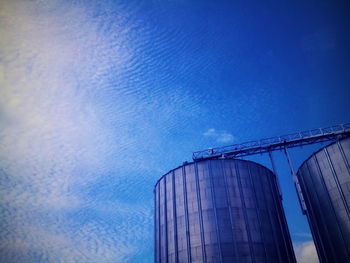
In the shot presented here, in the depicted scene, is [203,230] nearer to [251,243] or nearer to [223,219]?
[223,219]

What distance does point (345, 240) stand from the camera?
20500 millimetres

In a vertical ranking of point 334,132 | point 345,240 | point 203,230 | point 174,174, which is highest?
point 334,132

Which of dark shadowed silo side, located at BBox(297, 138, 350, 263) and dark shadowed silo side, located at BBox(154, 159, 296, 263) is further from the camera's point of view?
dark shadowed silo side, located at BBox(154, 159, 296, 263)

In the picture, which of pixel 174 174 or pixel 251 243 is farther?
pixel 174 174

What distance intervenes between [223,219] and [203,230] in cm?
199

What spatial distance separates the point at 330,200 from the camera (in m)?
22.5

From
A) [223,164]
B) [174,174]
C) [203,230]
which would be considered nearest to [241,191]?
[223,164]

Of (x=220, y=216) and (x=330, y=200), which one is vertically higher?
(x=330, y=200)

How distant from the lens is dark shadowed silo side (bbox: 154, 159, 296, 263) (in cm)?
2130

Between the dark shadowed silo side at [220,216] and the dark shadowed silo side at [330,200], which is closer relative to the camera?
the dark shadowed silo side at [330,200]

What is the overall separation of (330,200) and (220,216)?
981 cm

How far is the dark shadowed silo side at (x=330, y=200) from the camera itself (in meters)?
21.0

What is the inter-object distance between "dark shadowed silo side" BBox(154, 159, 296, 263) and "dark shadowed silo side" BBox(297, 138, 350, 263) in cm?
289

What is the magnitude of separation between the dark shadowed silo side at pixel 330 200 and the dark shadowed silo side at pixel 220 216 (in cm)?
289
